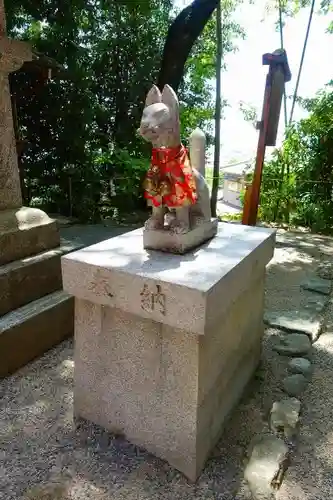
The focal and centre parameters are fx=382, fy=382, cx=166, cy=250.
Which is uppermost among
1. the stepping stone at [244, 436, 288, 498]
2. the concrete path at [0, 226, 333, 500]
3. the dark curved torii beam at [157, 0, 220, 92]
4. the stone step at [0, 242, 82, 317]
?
the dark curved torii beam at [157, 0, 220, 92]

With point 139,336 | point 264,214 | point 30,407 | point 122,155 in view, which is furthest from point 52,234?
point 264,214

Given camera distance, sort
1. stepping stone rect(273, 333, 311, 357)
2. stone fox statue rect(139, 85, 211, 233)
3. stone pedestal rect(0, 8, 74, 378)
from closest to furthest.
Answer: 1. stone fox statue rect(139, 85, 211, 233)
2. stone pedestal rect(0, 8, 74, 378)
3. stepping stone rect(273, 333, 311, 357)

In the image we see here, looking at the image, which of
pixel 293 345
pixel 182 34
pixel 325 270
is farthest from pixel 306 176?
pixel 293 345

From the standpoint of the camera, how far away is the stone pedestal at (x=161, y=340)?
1.76 m

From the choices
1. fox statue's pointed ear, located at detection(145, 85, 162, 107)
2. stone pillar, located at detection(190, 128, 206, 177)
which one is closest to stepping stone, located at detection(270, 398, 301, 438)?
stone pillar, located at detection(190, 128, 206, 177)

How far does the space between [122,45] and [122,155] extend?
8.47 feet

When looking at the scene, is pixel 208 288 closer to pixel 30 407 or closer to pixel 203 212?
pixel 203 212

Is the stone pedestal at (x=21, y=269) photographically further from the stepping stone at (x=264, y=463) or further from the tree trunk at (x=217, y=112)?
the tree trunk at (x=217, y=112)

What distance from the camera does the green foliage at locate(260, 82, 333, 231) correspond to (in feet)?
23.3

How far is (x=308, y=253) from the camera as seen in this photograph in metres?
5.39

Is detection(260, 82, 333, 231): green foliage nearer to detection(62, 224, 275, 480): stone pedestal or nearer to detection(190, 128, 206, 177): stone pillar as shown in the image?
detection(190, 128, 206, 177): stone pillar

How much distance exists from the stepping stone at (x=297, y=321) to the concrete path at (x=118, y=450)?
29cm

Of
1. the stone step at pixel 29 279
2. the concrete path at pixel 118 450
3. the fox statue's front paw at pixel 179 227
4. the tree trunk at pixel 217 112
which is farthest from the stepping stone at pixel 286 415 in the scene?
the tree trunk at pixel 217 112

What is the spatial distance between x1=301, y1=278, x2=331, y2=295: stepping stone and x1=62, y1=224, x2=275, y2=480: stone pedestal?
84.7 inches
